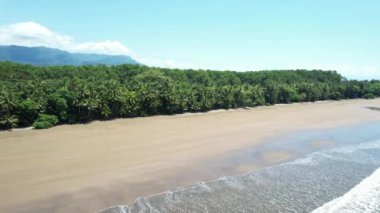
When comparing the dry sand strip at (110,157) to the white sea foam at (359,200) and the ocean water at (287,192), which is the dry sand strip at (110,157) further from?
the white sea foam at (359,200)

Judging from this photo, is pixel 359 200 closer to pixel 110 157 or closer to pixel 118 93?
pixel 110 157

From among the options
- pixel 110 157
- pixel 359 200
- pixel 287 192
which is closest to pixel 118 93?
pixel 110 157

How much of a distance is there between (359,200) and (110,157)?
43.9 ft

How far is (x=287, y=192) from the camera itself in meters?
15.8

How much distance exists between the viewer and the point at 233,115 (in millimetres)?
41469

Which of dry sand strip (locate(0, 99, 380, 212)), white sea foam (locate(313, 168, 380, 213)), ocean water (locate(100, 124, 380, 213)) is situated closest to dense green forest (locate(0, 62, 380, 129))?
dry sand strip (locate(0, 99, 380, 212))

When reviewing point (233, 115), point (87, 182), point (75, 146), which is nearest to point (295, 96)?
point (233, 115)

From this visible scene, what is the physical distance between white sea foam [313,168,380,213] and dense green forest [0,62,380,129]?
2244 centimetres

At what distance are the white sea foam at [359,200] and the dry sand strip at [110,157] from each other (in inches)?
240

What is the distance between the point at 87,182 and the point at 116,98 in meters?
17.9

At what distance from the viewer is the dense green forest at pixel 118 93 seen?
28625mm

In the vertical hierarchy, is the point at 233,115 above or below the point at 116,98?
below

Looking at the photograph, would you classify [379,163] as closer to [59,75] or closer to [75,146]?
[75,146]

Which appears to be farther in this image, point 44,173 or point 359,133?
point 359,133
